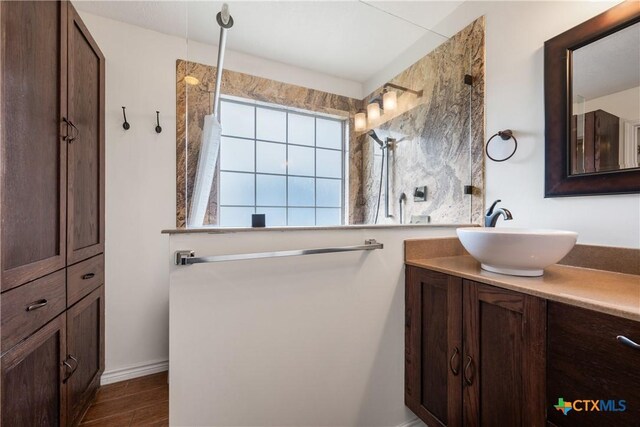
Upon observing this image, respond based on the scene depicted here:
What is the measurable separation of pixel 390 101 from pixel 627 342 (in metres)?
1.89

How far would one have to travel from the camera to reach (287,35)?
183 cm

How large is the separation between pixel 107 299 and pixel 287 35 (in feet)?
7.27

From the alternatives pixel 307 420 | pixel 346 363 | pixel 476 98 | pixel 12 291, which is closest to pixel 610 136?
pixel 476 98

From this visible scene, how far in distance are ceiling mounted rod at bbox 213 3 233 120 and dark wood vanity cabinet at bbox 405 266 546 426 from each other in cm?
153

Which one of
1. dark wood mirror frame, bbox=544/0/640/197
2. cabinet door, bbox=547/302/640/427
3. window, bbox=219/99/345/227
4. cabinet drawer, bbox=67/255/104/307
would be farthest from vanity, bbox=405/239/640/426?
cabinet drawer, bbox=67/255/104/307

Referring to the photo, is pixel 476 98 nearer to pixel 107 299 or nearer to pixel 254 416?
pixel 254 416

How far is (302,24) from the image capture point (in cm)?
175

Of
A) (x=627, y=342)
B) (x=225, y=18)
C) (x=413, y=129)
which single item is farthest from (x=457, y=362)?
(x=225, y=18)

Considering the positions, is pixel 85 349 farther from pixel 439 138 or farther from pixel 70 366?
pixel 439 138

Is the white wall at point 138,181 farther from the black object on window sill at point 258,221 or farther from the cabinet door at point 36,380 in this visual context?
the black object on window sill at point 258,221

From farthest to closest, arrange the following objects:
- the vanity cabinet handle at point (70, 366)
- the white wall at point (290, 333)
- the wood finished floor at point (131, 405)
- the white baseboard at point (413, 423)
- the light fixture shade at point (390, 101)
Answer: the light fixture shade at point (390, 101), the wood finished floor at point (131, 405), the white baseboard at point (413, 423), the vanity cabinet handle at point (70, 366), the white wall at point (290, 333)

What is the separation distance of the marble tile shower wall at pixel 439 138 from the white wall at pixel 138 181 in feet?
3.76

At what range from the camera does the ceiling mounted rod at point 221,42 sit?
1.53 meters

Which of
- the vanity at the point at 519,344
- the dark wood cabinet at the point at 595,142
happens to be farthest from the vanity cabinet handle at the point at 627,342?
the dark wood cabinet at the point at 595,142
